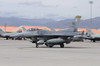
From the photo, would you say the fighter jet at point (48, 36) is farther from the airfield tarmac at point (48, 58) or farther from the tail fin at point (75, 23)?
the airfield tarmac at point (48, 58)

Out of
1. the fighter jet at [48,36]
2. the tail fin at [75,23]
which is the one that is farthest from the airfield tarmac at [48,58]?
the tail fin at [75,23]

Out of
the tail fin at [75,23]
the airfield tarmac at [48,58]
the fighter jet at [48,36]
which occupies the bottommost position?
the airfield tarmac at [48,58]

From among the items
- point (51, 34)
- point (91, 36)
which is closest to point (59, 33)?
point (51, 34)

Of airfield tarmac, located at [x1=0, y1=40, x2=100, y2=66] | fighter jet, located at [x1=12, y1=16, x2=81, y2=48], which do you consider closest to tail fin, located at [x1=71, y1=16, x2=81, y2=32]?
fighter jet, located at [x1=12, y1=16, x2=81, y2=48]

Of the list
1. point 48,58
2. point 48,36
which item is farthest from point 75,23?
point 48,58

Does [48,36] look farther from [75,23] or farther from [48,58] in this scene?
[48,58]

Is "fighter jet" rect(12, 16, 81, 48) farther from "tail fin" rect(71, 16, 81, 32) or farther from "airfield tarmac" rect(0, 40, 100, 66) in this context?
Answer: "airfield tarmac" rect(0, 40, 100, 66)

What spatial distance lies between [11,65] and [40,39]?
20.3m

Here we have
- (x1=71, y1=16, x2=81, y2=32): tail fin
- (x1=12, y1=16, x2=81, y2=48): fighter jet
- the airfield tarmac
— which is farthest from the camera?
(x1=71, y1=16, x2=81, y2=32): tail fin

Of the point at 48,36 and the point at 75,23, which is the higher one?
the point at 75,23

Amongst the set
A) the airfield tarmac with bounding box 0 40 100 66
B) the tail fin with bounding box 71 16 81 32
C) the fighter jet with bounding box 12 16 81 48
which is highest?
the tail fin with bounding box 71 16 81 32

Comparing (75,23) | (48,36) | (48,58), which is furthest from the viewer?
(75,23)

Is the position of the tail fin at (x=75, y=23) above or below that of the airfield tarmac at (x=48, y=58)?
above

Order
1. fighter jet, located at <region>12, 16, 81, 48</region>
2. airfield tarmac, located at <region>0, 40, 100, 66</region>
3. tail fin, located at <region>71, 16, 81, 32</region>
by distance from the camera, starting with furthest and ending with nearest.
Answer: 1. tail fin, located at <region>71, 16, 81, 32</region>
2. fighter jet, located at <region>12, 16, 81, 48</region>
3. airfield tarmac, located at <region>0, 40, 100, 66</region>
